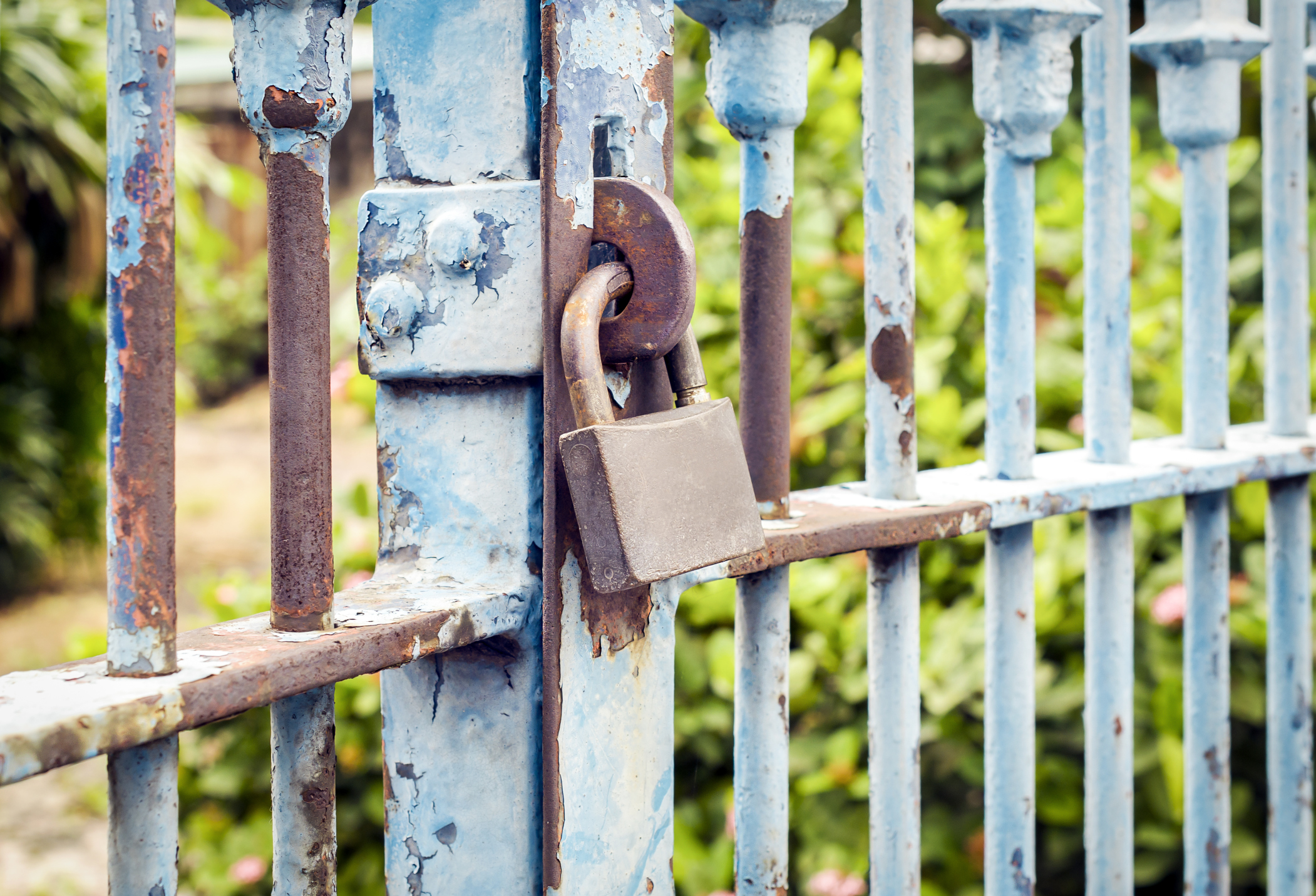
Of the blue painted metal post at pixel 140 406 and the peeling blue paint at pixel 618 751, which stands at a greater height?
the blue painted metal post at pixel 140 406

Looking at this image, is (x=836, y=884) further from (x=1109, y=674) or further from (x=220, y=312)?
(x=220, y=312)

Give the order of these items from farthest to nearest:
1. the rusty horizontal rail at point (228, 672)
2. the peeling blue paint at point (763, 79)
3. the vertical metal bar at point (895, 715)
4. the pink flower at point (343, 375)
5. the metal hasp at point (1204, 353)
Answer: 1. the pink flower at point (343, 375)
2. the metal hasp at point (1204, 353)
3. the vertical metal bar at point (895, 715)
4. the peeling blue paint at point (763, 79)
5. the rusty horizontal rail at point (228, 672)

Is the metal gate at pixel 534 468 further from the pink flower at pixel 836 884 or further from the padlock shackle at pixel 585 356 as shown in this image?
the pink flower at pixel 836 884

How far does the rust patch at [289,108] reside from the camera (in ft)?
1.89

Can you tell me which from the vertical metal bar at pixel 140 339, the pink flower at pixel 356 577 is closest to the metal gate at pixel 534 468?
the vertical metal bar at pixel 140 339

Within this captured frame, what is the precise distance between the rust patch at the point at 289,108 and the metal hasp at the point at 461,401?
0.44 ft

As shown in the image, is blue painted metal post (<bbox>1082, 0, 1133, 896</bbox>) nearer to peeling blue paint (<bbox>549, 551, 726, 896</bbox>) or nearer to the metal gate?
the metal gate

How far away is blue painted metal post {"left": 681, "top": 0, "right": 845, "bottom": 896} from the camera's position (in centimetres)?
83

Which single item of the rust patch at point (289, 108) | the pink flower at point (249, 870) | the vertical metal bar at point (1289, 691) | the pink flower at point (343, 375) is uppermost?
the rust patch at point (289, 108)

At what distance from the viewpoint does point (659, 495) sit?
650mm

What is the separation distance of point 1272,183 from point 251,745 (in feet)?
6.35

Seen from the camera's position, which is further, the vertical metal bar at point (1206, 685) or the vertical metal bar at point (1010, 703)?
the vertical metal bar at point (1206, 685)

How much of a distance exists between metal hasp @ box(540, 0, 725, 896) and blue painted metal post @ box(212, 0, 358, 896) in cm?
13

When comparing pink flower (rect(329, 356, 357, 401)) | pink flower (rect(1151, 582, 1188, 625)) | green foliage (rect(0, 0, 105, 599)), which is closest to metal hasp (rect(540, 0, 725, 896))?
pink flower (rect(1151, 582, 1188, 625))
